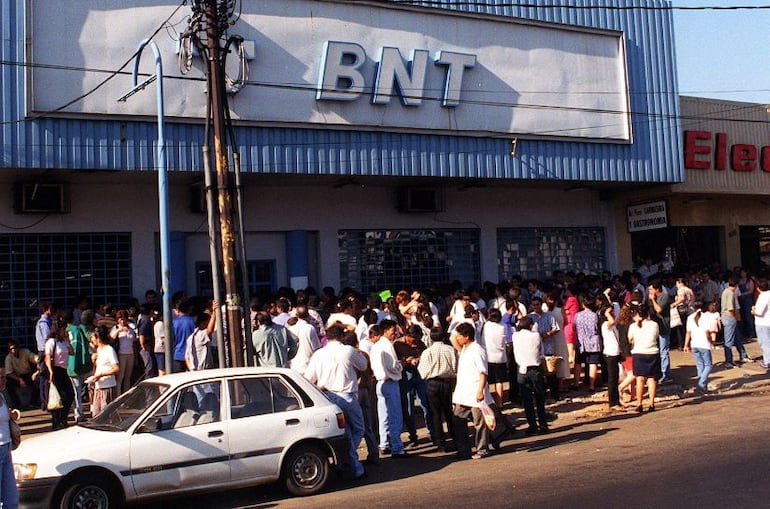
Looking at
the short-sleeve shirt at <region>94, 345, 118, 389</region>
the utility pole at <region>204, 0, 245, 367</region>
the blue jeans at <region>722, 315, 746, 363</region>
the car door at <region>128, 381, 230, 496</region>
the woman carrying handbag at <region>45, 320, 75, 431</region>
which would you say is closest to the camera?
the car door at <region>128, 381, 230, 496</region>

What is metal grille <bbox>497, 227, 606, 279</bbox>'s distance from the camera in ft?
70.4

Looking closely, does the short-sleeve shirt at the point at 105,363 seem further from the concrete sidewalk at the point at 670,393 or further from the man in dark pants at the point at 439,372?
the man in dark pants at the point at 439,372

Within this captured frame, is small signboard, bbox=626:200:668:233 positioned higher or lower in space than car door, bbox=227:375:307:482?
higher

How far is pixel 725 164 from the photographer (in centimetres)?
2250

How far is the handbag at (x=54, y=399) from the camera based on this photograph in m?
12.5

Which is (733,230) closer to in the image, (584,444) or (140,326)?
(584,444)

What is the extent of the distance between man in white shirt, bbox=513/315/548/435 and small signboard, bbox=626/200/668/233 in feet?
35.6

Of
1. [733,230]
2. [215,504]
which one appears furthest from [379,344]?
[733,230]

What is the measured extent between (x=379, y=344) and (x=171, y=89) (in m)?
6.86

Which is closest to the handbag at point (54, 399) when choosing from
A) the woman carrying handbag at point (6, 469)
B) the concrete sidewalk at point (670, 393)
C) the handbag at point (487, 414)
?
the concrete sidewalk at point (670, 393)

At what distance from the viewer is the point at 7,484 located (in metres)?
7.00

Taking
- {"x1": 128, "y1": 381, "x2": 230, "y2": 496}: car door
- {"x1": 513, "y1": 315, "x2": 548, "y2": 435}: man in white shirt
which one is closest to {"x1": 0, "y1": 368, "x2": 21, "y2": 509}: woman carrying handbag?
{"x1": 128, "y1": 381, "x2": 230, "y2": 496}: car door

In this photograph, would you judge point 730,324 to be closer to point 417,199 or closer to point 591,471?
point 417,199

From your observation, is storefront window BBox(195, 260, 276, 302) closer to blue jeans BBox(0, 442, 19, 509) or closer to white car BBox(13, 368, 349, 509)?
white car BBox(13, 368, 349, 509)
